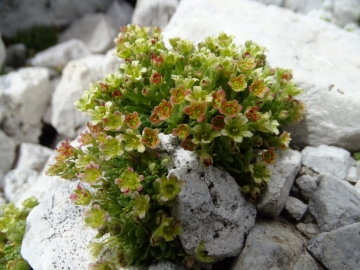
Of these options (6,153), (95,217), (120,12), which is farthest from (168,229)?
(120,12)

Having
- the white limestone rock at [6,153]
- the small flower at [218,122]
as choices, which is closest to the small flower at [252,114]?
the small flower at [218,122]

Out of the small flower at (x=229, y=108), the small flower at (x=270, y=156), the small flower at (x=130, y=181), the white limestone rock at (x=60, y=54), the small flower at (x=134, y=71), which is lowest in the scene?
Result: the white limestone rock at (x=60, y=54)

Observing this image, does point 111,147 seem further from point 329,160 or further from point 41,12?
point 41,12

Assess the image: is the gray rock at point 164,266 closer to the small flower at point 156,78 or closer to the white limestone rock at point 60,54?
the small flower at point 156,78

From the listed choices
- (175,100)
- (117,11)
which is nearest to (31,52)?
(117,11)

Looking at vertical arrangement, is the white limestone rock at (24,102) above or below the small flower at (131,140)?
below

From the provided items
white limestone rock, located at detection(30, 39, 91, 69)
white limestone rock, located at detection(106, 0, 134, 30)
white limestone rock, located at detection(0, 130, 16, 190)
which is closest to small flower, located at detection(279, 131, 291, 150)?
white limestone rock, located at detection(0, 130, 16, 190)
